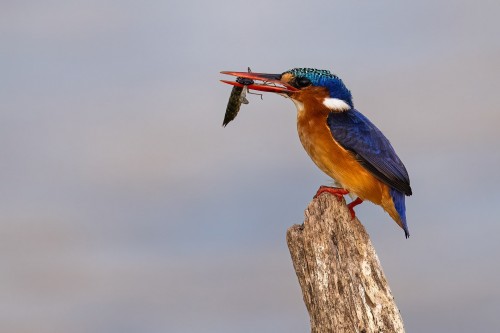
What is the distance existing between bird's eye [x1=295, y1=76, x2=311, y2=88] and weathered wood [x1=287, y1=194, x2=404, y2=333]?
1.91m

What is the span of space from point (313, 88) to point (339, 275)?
2.50 metres

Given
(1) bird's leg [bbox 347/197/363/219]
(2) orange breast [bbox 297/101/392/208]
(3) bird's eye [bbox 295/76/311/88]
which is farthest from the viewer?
(3) bird's eye [bbox 295/76/311/88]

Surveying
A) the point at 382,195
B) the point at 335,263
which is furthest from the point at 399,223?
the point at 335,263

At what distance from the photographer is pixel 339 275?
594cm

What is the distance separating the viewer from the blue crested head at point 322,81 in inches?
304

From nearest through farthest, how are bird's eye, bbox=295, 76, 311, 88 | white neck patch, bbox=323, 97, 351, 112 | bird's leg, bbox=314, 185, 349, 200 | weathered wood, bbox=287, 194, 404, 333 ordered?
weathered wood, bbox=287, 194, 404, 333, bird's leg, bbox=314, 185, 349, 200, white neck patch, bbox=323, 97, 351, 112, bird's eye, bbox=295, 76, 311, 88

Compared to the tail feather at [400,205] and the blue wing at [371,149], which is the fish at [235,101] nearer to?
the blue wing at [371,149]

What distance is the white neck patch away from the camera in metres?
7.64

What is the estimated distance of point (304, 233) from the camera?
6.13 meters

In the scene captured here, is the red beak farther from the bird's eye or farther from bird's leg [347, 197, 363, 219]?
bird's leg [347, 197, 363, 219]

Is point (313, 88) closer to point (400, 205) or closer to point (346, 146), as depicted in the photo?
point (346, 146)

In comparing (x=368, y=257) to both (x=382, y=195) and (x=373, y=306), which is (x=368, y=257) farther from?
(x=382, y=195)

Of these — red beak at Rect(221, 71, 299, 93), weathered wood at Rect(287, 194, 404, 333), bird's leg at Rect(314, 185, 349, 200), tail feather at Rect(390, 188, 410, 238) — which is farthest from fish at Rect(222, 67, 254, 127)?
weathered wood at Rect(287, 194, 404, 333)

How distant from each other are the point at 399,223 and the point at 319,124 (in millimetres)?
1274
